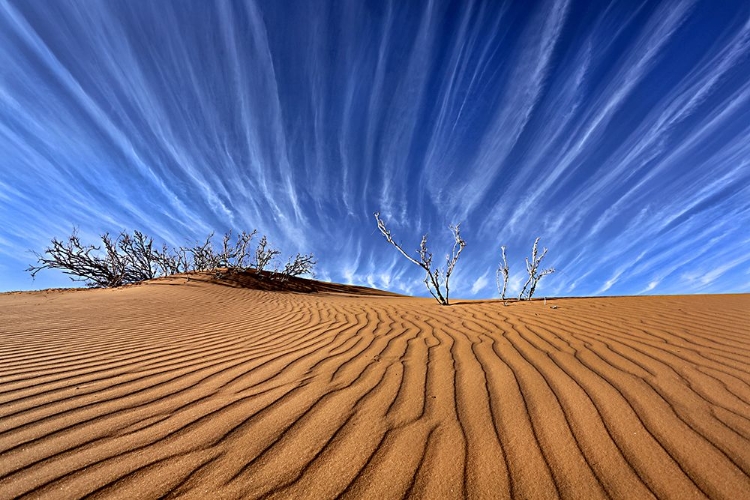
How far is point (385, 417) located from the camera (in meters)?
1.89

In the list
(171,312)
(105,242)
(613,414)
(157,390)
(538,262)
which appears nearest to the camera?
(613,414)

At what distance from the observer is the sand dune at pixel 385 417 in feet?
4.54

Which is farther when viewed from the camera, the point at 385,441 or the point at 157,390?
the point at 157,390

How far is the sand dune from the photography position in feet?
4.54

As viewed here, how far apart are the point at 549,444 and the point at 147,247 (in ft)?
70.0

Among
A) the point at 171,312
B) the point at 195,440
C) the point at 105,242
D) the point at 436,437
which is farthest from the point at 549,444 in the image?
the point at 105,242

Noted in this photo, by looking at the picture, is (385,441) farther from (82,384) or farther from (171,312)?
(171,312)

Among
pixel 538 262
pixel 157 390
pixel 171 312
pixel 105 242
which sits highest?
pixel 105 242

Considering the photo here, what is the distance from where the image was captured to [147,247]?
17875 millimetres

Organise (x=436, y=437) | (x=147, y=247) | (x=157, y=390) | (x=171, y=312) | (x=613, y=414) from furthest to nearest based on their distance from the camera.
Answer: (x=147, y=247) < (x=171, y=312) < (x=157, y=390) < (x=613, y=414) < (x=436, y=437)

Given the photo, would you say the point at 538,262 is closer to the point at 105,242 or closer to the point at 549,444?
the point at 549,444

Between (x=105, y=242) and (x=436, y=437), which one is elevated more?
(x=105, y=242)

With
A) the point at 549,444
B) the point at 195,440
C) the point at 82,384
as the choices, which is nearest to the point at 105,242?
the point at 82,384

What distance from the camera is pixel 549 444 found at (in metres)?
1.61
